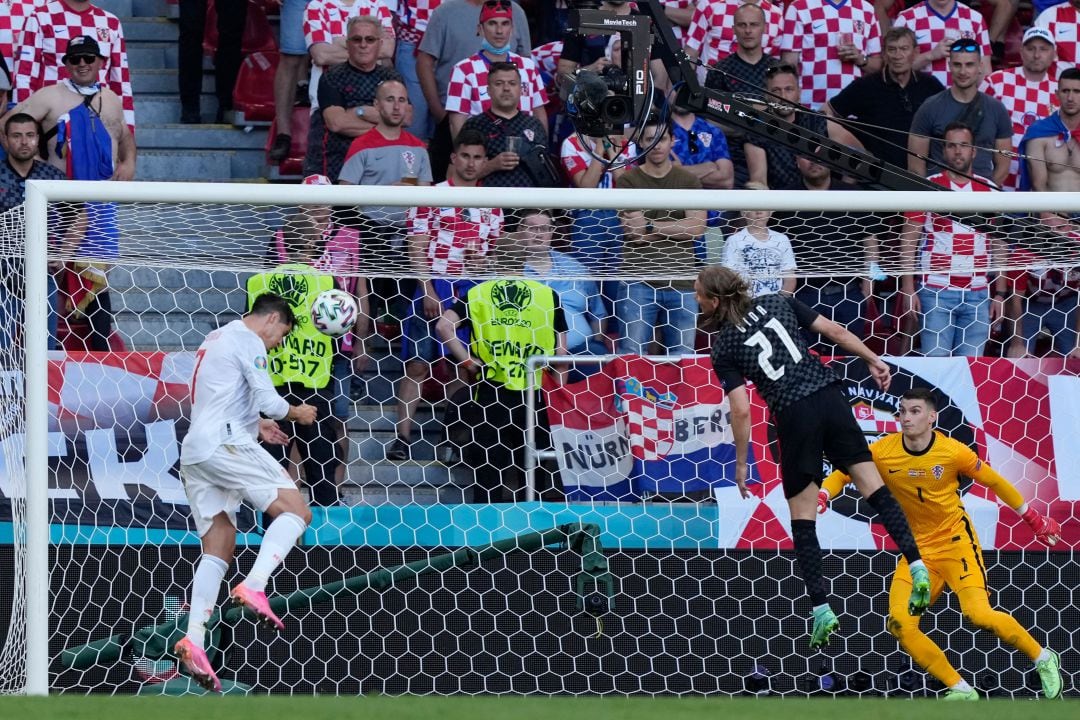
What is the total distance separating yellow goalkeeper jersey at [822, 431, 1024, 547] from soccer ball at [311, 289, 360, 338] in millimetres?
2236

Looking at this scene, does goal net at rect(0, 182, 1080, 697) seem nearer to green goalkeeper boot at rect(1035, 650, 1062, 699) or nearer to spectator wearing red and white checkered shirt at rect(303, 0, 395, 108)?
green goalkeeper boot at rect(1035, 650, 1062, 699)

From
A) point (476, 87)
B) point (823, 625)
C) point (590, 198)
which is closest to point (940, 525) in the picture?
point (823, 625)

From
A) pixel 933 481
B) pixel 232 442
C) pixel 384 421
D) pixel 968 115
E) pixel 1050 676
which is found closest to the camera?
pixel 232 442

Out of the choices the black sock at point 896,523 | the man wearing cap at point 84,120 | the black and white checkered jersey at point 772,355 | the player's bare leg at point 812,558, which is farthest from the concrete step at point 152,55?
the black sock at point 896,523

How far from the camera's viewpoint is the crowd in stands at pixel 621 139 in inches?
316

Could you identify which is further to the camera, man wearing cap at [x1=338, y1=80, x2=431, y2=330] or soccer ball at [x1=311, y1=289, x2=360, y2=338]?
man wearing cap at [x1=338, y1=80, x2=431, y2=330]

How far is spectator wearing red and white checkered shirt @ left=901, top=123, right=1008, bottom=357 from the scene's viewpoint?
7871 mm

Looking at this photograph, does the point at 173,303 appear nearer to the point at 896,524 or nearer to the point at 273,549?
the point at 273,549

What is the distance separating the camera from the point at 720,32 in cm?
1035

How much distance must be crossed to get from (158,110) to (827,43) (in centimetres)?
435

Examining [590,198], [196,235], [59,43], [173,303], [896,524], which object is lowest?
[896,524]

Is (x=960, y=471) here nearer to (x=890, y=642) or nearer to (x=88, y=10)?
(x=890, y=642)

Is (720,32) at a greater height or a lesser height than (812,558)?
greater

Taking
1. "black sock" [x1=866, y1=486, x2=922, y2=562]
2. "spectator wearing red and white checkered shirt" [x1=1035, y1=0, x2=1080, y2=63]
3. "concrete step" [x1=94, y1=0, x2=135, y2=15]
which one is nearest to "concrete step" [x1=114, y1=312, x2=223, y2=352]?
"concrete step" [x1=94, y1=0, x2=135, y2=15]
